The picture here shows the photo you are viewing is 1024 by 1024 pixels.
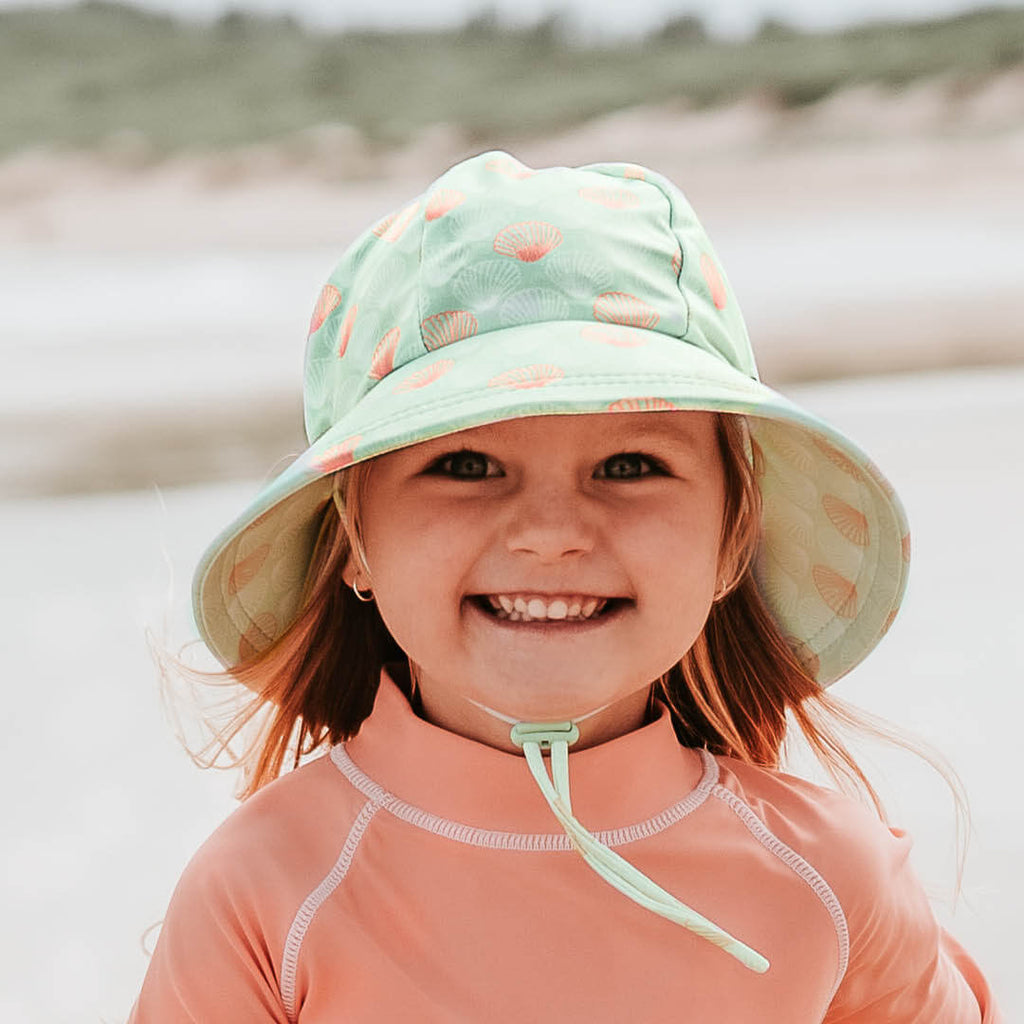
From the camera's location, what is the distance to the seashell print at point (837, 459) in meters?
0.82

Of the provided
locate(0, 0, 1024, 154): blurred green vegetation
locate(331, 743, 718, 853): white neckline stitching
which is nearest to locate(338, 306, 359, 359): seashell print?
locate(331, 743, 718, 853): white neckline stitching

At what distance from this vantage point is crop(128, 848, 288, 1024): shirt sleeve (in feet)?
2.52

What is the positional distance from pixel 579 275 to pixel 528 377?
0.07 meters

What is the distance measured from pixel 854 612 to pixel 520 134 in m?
2.15

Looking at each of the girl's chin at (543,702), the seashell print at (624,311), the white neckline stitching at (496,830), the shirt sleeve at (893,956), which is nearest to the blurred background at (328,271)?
the shirt sleeve at (893,956)

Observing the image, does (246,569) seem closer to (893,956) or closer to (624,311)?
(624,311)

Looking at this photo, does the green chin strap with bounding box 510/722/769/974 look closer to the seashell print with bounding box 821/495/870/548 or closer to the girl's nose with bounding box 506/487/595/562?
the girl's nose with bounding box 506/487/595/562

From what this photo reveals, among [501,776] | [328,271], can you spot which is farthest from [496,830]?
[328,271]

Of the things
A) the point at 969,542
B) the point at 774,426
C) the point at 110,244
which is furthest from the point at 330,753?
the point at 110,244

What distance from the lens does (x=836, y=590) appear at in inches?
34.8

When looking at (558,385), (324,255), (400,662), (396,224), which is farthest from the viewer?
(324,255)

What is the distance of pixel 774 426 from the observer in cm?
84

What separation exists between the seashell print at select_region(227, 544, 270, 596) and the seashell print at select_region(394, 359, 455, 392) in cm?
16

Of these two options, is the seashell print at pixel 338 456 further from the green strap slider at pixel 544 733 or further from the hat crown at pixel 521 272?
the green strap slider at pixel 544 733
